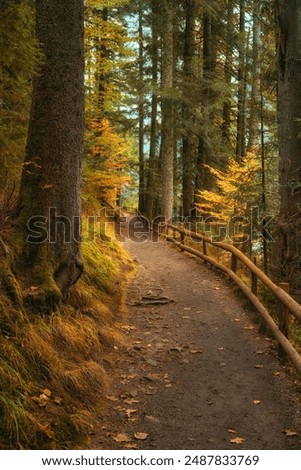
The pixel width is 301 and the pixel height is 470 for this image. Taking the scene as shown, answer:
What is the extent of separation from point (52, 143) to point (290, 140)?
16.0 feet

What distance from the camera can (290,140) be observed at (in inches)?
338

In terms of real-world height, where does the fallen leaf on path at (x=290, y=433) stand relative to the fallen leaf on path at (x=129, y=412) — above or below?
above

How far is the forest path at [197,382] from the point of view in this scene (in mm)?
4617

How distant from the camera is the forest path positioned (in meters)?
4.62

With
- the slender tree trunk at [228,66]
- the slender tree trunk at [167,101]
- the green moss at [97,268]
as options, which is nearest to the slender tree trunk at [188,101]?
the slender tree trunk at [167,101]

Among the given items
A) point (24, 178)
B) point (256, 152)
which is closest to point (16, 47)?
point (24, 178)

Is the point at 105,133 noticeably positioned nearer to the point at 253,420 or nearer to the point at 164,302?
the point at 164,302

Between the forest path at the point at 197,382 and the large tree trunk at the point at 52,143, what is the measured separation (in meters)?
1.79

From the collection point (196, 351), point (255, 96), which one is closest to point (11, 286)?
point (196, 351)

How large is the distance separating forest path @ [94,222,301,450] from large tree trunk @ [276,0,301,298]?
1358 millimetres

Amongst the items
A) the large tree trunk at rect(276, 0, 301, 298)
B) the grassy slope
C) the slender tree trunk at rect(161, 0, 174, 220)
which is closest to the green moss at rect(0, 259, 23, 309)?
the grassy slope

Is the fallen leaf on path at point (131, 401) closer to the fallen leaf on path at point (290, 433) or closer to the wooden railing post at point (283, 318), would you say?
the fallen leaf on path at point (290, 433)

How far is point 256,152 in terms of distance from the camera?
39.1 feet

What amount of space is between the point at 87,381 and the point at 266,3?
8.67 metres
